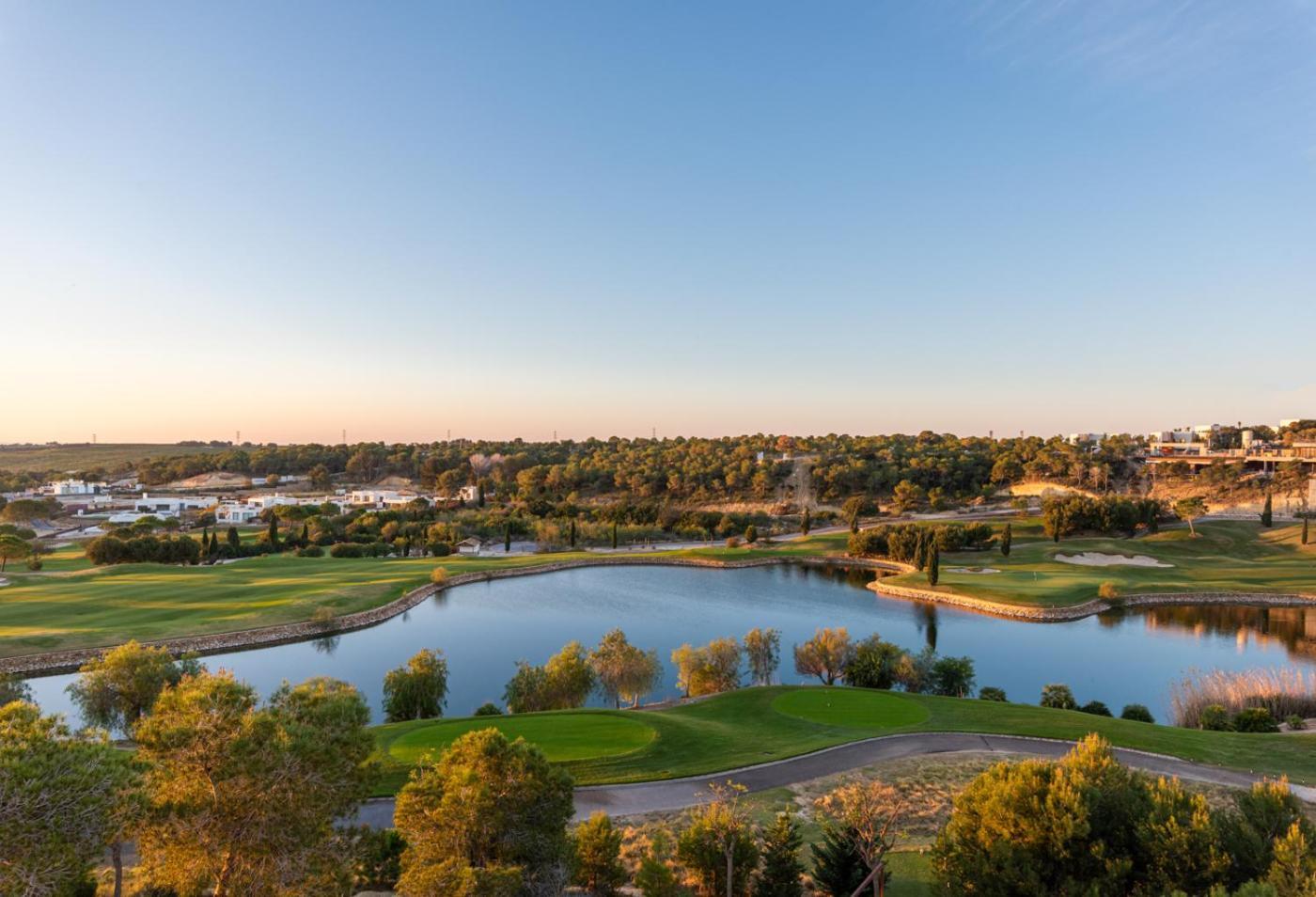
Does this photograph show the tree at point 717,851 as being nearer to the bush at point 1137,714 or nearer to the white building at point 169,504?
the bush at point 1137,714

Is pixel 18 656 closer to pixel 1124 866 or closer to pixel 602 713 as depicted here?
pixel 602 713

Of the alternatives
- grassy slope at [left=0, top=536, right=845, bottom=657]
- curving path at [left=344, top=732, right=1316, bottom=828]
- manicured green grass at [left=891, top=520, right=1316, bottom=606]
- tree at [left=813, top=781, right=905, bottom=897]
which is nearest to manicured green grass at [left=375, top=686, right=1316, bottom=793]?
curving path at [left=344, top=732, right=1316, bottom=828]

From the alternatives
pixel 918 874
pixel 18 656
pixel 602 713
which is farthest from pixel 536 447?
pixel 918 874

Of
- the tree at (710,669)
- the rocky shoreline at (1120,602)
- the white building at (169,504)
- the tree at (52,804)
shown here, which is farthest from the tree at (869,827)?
the white building at (169,504)

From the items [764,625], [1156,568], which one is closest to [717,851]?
[764,625]

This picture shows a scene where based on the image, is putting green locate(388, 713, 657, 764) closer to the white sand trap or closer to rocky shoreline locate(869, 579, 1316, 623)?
rocky shoreline locate(869, 579, 1316, 623)

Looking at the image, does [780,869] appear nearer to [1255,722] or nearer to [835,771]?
[835,771]
